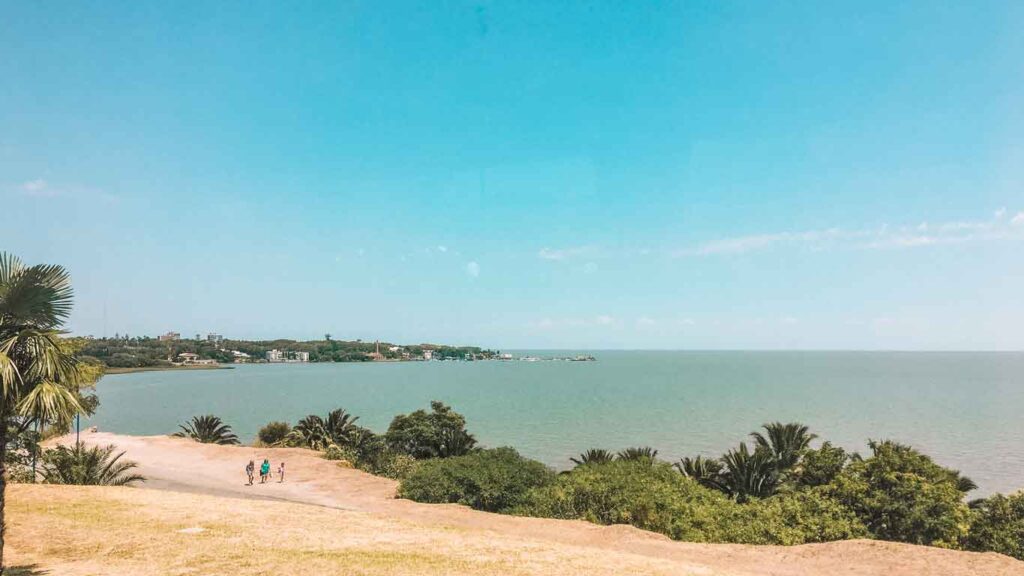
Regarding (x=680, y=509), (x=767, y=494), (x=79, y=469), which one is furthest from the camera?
(x=767, y=494)

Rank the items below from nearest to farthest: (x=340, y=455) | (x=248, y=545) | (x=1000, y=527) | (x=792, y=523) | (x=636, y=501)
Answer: (x=248, y=545)
(x=1000, y=527)
(x=792, y=523)
(x=636, y=501)
(x=340, y=455)

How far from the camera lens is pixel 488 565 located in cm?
1297

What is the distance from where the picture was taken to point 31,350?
27.6 ft

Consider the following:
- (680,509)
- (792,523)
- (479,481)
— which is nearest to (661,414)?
(479,481)

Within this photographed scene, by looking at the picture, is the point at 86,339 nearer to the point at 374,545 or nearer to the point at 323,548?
the point at 323,548

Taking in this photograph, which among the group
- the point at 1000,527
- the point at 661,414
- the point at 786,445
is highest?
the point at 786,445

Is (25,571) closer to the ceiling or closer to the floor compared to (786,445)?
closer to the ceiling

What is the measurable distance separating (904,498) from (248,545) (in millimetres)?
20135

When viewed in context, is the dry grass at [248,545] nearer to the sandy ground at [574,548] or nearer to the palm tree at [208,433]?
the sandy ground at [574,548]

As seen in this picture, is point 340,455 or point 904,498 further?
point 340,455

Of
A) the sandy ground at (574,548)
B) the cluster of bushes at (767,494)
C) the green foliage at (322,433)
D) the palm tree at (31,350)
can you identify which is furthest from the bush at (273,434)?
the palm tree at (31,350)

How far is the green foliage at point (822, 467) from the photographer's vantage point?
22.9 meters

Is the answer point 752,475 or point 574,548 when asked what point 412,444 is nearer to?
point 752,475

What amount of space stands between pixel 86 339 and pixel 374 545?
27.7 ft
